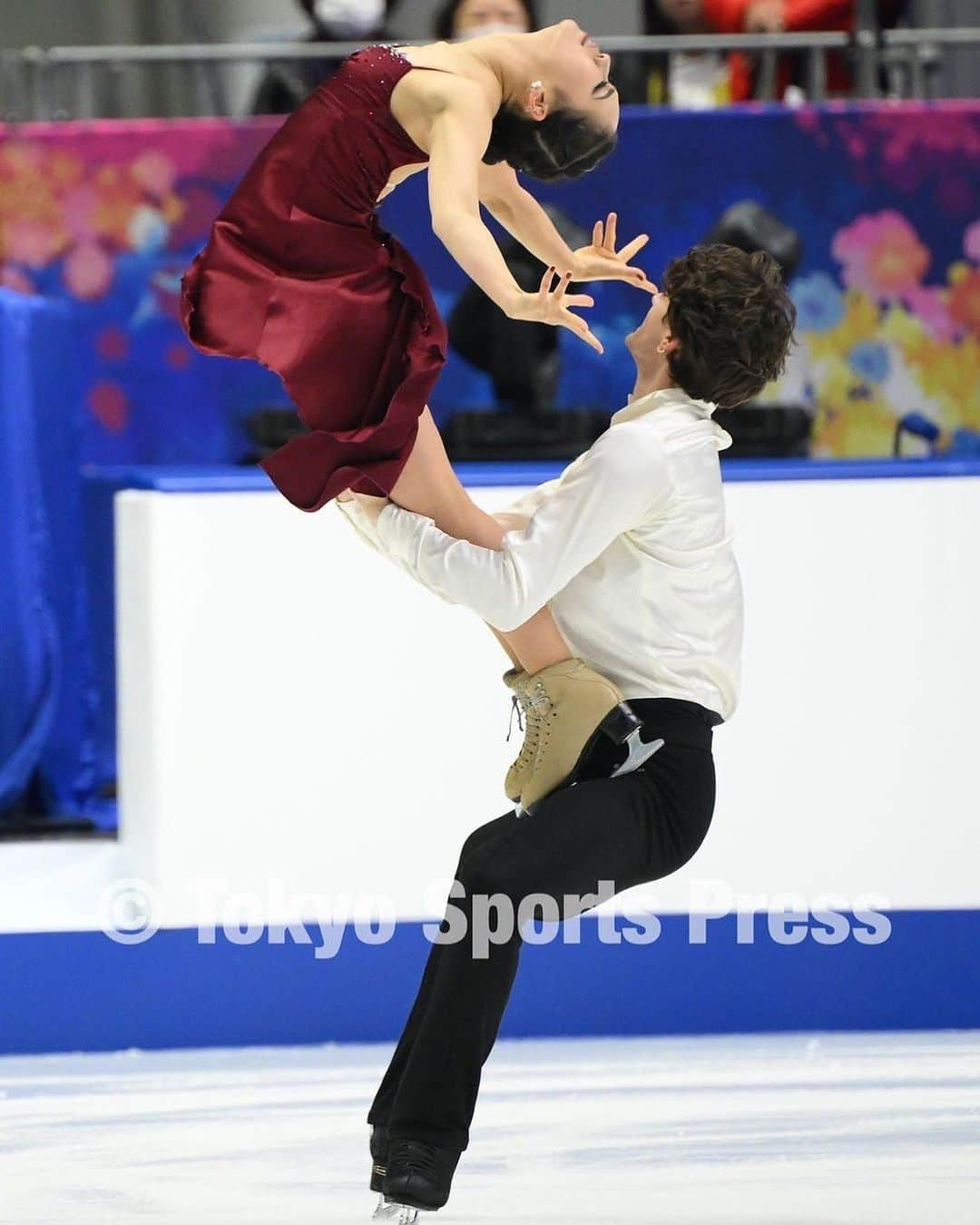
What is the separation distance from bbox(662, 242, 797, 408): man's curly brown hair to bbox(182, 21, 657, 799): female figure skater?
2.0 inches

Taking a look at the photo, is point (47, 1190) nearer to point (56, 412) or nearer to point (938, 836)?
point (938, 836)

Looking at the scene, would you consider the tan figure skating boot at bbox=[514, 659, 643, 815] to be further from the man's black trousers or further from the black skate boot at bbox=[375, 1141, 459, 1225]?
the black skate boot at bbox=[375, 1141, 459, 1225]

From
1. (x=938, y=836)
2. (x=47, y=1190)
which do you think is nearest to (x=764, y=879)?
(x=938, y=836)

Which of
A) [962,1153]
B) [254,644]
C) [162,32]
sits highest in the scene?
[162,32]

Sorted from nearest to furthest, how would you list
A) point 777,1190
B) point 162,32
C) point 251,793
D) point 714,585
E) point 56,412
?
point 714,585
point 777,1190
point 251,793
point 56,412
point 162,32

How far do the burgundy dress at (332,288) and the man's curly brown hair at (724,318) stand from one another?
0.28 meters

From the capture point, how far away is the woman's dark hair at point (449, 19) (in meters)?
4.50

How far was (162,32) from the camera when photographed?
22.7 feet

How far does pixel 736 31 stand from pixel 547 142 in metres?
2.79

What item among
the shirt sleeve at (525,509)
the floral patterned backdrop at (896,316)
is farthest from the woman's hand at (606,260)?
the floral patterned backdrop at (896,316)

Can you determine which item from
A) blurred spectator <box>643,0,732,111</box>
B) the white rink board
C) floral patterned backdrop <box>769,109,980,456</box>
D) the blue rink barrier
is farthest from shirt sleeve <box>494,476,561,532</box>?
blurred spectator <box>643,0,732,111</box>

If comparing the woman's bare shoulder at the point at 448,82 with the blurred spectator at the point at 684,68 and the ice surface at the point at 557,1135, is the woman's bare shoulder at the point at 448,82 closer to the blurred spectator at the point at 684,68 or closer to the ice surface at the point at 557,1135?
the ice surface at the point at 557,1135

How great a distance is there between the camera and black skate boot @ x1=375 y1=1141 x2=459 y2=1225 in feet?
6.55

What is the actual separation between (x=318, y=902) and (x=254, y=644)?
0.45 meters
